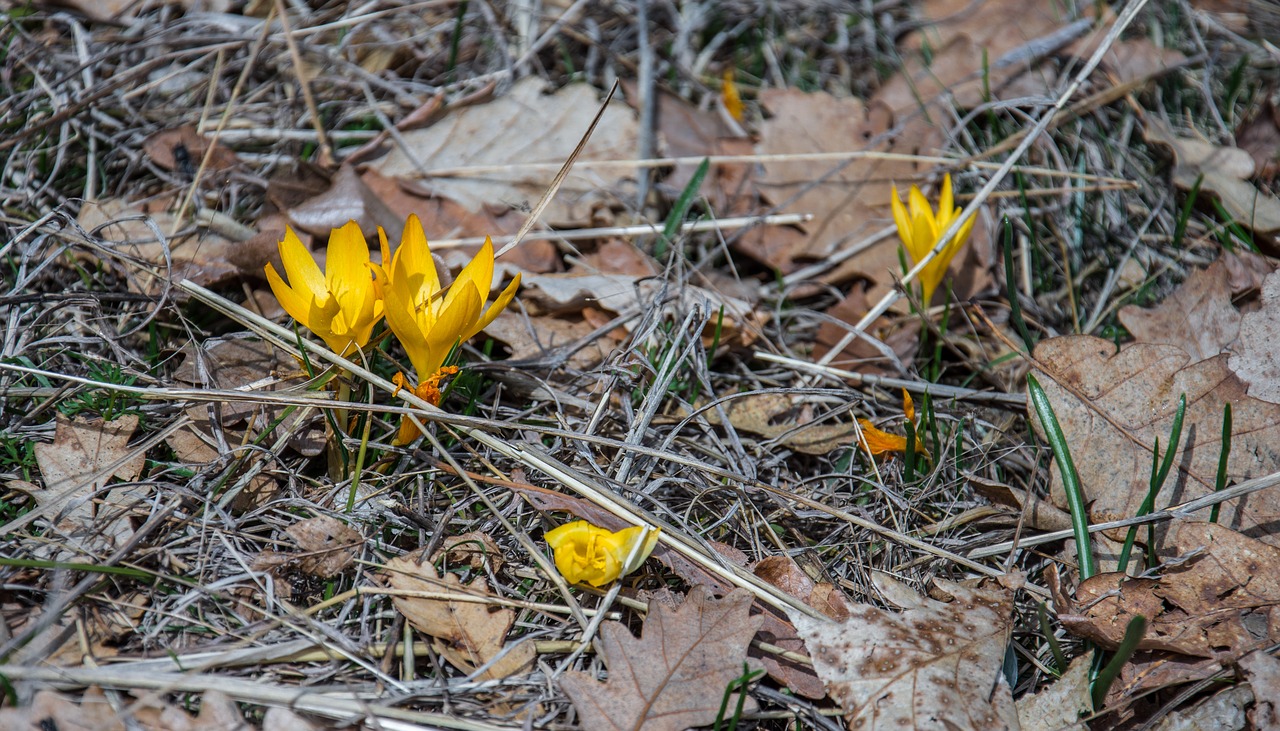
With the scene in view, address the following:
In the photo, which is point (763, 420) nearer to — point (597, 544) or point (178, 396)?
point (597, 544)

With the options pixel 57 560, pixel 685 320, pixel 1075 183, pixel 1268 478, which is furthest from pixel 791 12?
pixel 57 560

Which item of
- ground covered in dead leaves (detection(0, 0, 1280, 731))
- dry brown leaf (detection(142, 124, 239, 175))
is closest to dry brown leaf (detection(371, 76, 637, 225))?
ground covered in dead leaves (detection(0, 0, 1280, 731))

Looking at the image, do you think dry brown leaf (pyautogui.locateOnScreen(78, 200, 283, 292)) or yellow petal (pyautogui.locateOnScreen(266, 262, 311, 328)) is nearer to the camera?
yellow petal (pyautogui.locateOnScreen(266, 262, 311, 328))

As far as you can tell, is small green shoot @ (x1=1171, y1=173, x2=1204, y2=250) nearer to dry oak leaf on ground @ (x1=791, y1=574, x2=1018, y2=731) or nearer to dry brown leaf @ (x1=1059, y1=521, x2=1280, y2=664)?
dry brown leaf @ (x1=1059, y1=521, x2=1280, y2=664)

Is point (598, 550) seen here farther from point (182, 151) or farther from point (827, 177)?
point (182, 151)

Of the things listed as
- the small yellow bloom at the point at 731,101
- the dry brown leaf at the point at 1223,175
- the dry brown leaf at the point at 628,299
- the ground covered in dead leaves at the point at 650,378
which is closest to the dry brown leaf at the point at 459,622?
the ground covered in dead leaves at the point at 650,378

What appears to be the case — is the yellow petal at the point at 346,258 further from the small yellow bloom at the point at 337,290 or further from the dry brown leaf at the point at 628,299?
the dry brown leaf at the point at 628,299
